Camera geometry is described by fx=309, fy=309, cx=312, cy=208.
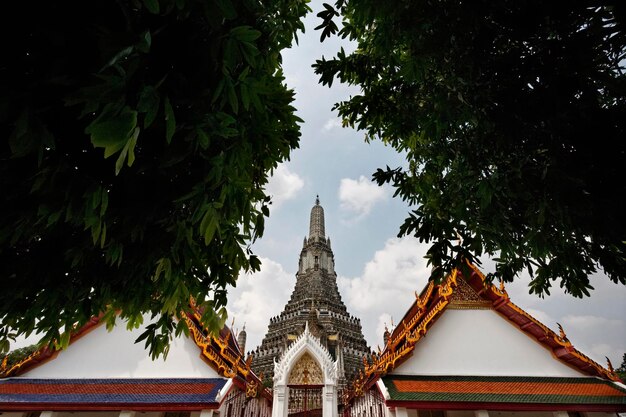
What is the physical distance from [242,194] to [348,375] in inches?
1383

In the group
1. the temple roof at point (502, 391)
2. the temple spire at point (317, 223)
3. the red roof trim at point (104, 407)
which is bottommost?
the red roof trim at point (104, 407)

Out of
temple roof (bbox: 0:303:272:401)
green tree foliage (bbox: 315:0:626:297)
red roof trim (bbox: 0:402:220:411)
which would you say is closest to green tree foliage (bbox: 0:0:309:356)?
green tree foliage (bbox: 315:0:626:297)

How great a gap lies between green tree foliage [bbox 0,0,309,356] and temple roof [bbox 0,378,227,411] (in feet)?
18.0

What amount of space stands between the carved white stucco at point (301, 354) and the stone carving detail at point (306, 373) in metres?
0.15

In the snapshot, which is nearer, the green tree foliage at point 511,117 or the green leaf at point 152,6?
the green leaf at point 152,6

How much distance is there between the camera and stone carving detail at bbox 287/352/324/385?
877 cm

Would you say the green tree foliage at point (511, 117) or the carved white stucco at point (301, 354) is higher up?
A: the green tree foliage at point (511, 117)

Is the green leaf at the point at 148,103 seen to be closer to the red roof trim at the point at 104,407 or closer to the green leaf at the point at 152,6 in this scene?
the green leaf at the point at 152,6

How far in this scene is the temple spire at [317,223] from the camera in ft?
188

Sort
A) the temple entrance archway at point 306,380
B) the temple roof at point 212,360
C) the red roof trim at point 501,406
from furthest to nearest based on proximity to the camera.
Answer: the temple roof at point 212,360 → the temple entrance archway at point 306,380 → the red roof trim at point 501,406

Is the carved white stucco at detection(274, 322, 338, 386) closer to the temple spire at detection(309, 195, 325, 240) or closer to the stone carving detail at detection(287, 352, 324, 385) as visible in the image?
the stone carving detail at detection(287, 352, 324, 385)

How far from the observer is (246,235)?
3.38 m

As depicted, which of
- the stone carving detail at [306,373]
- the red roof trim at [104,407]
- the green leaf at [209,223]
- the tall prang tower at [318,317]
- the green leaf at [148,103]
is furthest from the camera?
the tall prang tower at [318,317]

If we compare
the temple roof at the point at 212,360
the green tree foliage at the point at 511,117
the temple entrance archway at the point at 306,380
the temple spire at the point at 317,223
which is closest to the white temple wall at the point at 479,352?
the temple entrance archway at the point at 306,380
